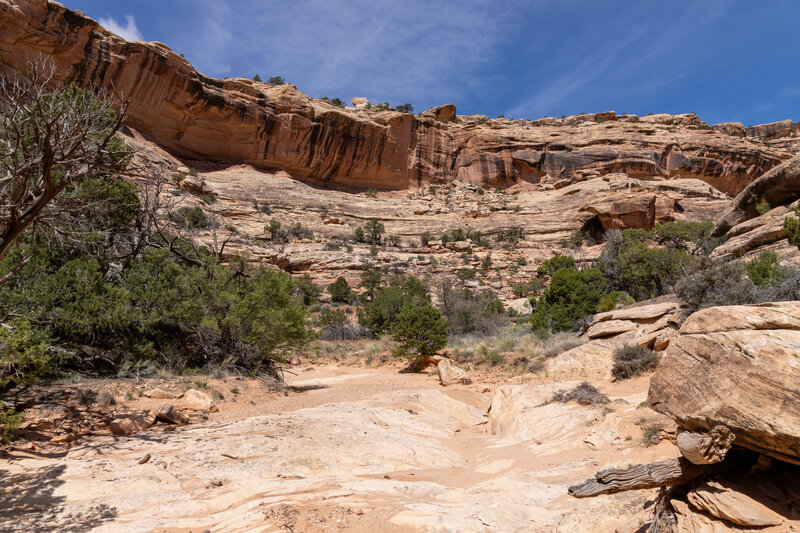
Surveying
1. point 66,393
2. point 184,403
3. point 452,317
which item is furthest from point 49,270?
point 452,317

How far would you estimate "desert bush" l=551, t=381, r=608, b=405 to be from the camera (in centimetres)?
612

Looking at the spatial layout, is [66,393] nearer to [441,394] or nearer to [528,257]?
[441,394]

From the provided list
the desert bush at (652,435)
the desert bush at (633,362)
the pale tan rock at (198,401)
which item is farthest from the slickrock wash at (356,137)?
the desert bush at (652,435)

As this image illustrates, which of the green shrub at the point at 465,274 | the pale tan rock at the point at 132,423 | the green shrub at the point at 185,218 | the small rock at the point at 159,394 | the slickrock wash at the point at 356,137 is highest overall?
the slickrock wash at the point at 356,137

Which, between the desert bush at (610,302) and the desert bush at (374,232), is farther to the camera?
the desert bush at (374,232)

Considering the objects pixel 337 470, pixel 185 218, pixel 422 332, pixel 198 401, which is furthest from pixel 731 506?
pixel 185 218

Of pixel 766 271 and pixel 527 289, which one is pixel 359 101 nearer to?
pixel 527 289

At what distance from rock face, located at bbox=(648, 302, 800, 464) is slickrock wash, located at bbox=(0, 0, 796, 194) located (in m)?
42.3

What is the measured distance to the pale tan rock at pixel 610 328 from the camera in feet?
33.0

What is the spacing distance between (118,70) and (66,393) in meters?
38.8

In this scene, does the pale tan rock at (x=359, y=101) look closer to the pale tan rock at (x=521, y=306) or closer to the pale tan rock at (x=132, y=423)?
the pale tan rock at (x=521, y=306)

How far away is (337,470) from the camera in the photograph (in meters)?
4.31

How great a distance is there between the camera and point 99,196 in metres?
8.06

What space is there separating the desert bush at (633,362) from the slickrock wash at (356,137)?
41289mm
